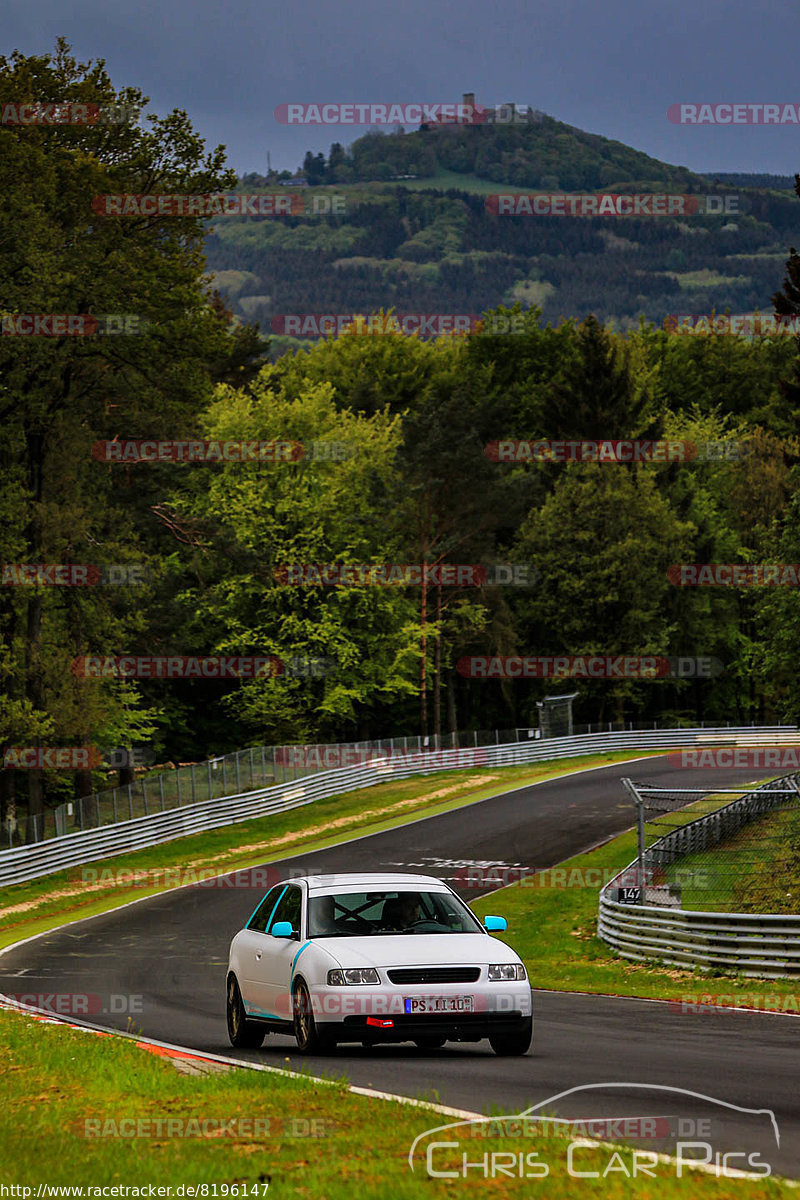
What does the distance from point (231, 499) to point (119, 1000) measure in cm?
5135

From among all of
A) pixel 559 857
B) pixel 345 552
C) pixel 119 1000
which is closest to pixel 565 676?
pixel 345 552

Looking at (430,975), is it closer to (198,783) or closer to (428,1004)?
(428,1004)

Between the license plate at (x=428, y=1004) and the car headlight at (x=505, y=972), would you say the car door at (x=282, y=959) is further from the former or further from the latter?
the car headlight at (x=505, y=972)

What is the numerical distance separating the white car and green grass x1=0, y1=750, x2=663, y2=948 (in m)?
19.7

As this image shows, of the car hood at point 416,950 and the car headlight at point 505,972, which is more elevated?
the car hood at point 416,950

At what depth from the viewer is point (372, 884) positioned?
13383 millimetres

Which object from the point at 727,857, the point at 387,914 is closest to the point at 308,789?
the point at 727,857

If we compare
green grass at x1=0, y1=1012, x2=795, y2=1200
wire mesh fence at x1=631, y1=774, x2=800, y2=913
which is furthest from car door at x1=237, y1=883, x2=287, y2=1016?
wire mesh fence at x1=631, y1=774, x2=800, y2=913

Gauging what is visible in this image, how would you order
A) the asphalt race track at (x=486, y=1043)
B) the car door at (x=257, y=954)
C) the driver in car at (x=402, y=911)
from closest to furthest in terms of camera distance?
the asphalt race track at (x=486, y=1043) < the driver in car at (x=402, y=911) < the car door at (x=257, y=954)

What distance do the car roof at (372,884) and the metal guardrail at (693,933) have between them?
929 cm

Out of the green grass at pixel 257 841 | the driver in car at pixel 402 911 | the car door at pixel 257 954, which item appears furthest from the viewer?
the green grass at pixel 257 841

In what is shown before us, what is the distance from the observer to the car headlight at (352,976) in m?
12.0

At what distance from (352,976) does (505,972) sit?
125cm

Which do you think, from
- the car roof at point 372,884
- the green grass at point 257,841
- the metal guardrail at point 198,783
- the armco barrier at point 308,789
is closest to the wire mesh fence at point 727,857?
the car roof at point 372,884
